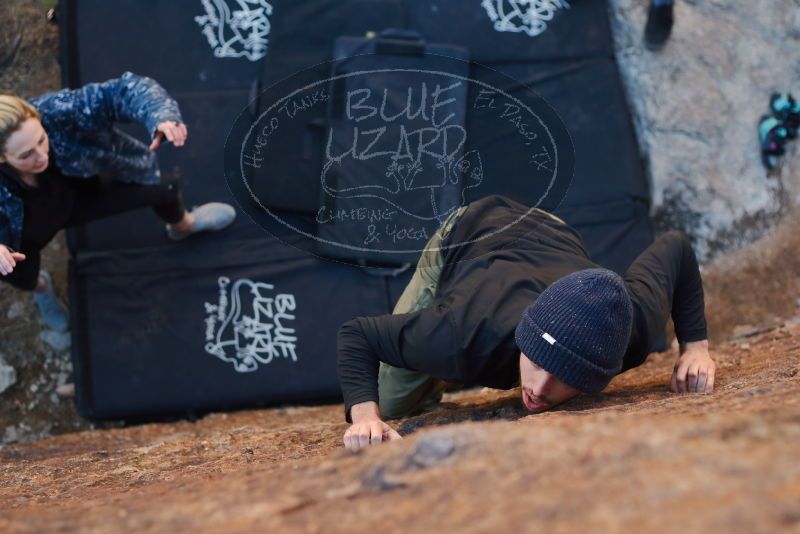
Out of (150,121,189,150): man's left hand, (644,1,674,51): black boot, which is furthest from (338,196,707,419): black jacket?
(644,1,674,51): black boot

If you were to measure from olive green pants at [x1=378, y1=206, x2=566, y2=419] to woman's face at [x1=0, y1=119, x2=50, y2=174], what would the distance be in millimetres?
1260

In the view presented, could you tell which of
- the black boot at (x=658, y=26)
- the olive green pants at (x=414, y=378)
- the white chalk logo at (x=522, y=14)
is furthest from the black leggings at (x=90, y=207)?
the black boot at (x=658, y=26)

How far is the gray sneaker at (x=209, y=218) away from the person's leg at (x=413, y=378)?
1150mm

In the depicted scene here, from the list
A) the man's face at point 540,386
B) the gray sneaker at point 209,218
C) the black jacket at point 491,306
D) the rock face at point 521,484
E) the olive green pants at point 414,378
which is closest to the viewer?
the rock face at point 521,484

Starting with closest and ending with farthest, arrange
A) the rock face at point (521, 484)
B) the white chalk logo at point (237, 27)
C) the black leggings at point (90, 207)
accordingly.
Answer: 1. the rock face at point (521, 484)
2. the black leggings at point (90, 207)
3. the white chalk logo at point (237, 27)

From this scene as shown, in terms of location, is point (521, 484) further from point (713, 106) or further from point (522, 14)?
point (713, 106)

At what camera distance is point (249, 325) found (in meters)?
3.56

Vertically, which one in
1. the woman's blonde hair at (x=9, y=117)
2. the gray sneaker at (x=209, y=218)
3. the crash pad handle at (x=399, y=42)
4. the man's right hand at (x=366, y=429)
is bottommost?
the man's right hand at (x=366, y=429)

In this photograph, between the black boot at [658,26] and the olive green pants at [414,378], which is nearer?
the olive green pants at [414,378]

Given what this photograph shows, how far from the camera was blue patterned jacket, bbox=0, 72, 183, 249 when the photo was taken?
269 cm

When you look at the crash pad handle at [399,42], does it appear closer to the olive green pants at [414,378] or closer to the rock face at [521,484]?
the olive green pants at [414,378]

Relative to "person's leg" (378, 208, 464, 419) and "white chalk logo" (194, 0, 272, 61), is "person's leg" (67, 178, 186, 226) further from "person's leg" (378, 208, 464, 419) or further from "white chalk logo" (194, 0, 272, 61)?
"person's leg" (378, 208, 464, 419)

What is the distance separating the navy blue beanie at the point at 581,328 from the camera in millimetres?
1900

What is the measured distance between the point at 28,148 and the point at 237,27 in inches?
60.7
